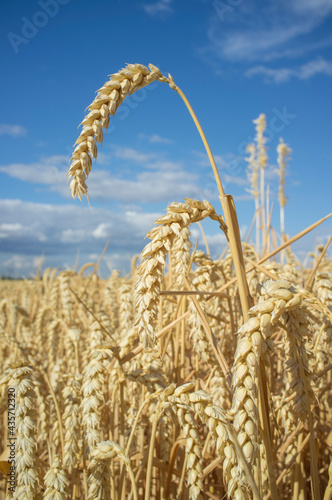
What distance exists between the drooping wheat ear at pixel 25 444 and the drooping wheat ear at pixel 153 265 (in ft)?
1.45

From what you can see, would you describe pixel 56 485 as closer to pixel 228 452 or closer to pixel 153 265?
pixel 228 452

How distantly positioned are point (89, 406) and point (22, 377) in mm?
218

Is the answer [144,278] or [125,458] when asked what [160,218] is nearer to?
[144,278]

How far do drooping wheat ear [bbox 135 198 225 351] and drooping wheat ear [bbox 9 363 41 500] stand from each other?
442 mm

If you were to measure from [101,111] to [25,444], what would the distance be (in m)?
0.84

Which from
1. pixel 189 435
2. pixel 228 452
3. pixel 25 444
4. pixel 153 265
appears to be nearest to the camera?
pixel 228 452

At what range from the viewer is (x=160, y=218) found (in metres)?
0.74

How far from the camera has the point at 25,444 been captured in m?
0.93


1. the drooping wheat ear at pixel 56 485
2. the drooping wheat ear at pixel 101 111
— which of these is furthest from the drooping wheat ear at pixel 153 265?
the drooping wheat ear at pixel 56 485

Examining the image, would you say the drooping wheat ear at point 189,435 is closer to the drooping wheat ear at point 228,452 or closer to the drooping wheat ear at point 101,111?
the drooping wheat ear at point 228,452

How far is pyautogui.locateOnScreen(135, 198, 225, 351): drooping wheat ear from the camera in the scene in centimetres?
72

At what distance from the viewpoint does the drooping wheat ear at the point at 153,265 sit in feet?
2.35

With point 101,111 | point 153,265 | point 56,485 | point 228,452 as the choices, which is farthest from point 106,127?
point 56,485

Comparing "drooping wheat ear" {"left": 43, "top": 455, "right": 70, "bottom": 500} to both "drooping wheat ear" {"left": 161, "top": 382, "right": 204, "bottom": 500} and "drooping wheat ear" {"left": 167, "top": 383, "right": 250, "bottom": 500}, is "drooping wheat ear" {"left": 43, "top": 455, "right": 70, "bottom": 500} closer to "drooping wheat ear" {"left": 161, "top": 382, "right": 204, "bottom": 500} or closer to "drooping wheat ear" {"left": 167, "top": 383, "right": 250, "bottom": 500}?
"drooping wheat ear" {"left": 161, "top": 382, "right": 204, "bottom": 500}
